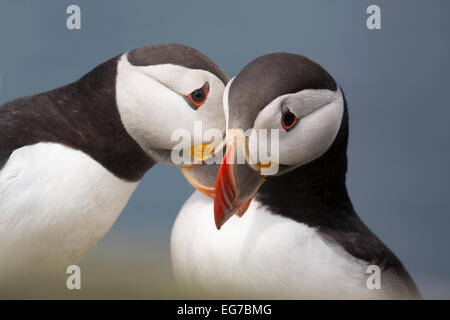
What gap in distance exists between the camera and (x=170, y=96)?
2531 mm

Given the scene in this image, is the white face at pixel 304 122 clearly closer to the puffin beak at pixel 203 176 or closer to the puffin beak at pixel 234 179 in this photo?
the puffin beak at pixel 234 179

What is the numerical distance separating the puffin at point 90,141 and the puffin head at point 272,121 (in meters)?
0.26

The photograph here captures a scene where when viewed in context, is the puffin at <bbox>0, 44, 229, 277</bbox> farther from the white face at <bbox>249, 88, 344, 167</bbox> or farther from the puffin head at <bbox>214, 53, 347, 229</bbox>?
the white face at <bbox>249, 88, 344, 167</bbox>

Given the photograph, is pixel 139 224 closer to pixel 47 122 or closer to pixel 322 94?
pixel 47 122

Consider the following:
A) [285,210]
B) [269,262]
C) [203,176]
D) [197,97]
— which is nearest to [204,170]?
[203,176]

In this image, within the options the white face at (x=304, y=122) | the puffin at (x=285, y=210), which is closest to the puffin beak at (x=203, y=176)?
the puffin at (x=285, y=210)

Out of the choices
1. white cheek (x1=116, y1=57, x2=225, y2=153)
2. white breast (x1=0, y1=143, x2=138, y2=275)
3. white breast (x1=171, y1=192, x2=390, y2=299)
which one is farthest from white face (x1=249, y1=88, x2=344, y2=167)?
white breast (x1=0, y1=143, x2=138, y2=275)

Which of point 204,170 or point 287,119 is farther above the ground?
point 287,119

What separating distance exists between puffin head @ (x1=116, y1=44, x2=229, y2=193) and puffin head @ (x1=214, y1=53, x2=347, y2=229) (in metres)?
0.22

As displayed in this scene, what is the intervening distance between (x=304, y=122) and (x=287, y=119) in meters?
0.07

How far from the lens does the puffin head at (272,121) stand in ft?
7.09

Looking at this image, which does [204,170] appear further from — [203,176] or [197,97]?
[197,97]

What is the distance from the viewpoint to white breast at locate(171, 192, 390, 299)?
2301 mm

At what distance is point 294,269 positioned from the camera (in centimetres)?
230
